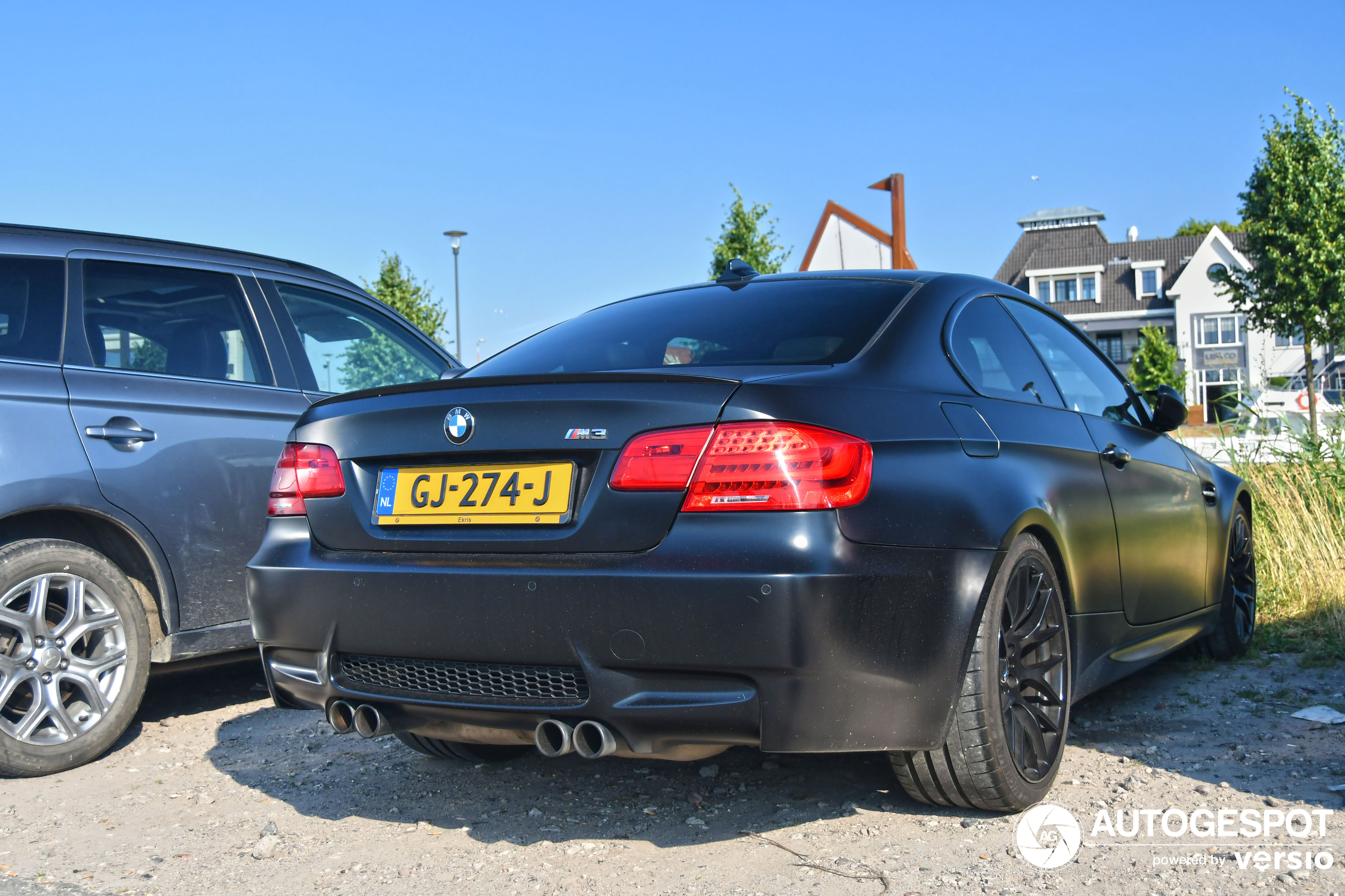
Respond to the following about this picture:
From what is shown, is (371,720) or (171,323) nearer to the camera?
(371,720)

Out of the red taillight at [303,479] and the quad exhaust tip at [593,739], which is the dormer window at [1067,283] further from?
the quad exhaust tip at [593,739]

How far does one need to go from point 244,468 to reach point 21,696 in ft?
3.44

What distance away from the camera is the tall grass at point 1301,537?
5.64 m

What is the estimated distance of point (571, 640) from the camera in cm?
262

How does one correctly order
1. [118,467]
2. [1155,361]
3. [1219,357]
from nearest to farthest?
[118,467] → [1155,361] → [1219,357]

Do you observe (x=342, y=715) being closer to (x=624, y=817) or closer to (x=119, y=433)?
(x=624, y=817)

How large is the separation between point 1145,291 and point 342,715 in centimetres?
Answer: 6974

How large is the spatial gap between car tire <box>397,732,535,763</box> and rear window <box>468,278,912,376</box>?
1183 millimetres

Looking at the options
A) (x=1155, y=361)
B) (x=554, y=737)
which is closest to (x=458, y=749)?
(x=554, y=737)

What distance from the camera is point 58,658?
395 cm

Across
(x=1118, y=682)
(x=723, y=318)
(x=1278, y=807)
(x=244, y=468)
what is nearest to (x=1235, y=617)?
(x=1118, y=682)

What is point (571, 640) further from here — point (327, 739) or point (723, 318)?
point (327, 739)

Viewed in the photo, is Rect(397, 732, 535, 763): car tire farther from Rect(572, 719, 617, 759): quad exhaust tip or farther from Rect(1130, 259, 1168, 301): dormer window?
Rect(1130, 259, 1168, 301): dormer window

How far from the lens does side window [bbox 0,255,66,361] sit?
402cm
